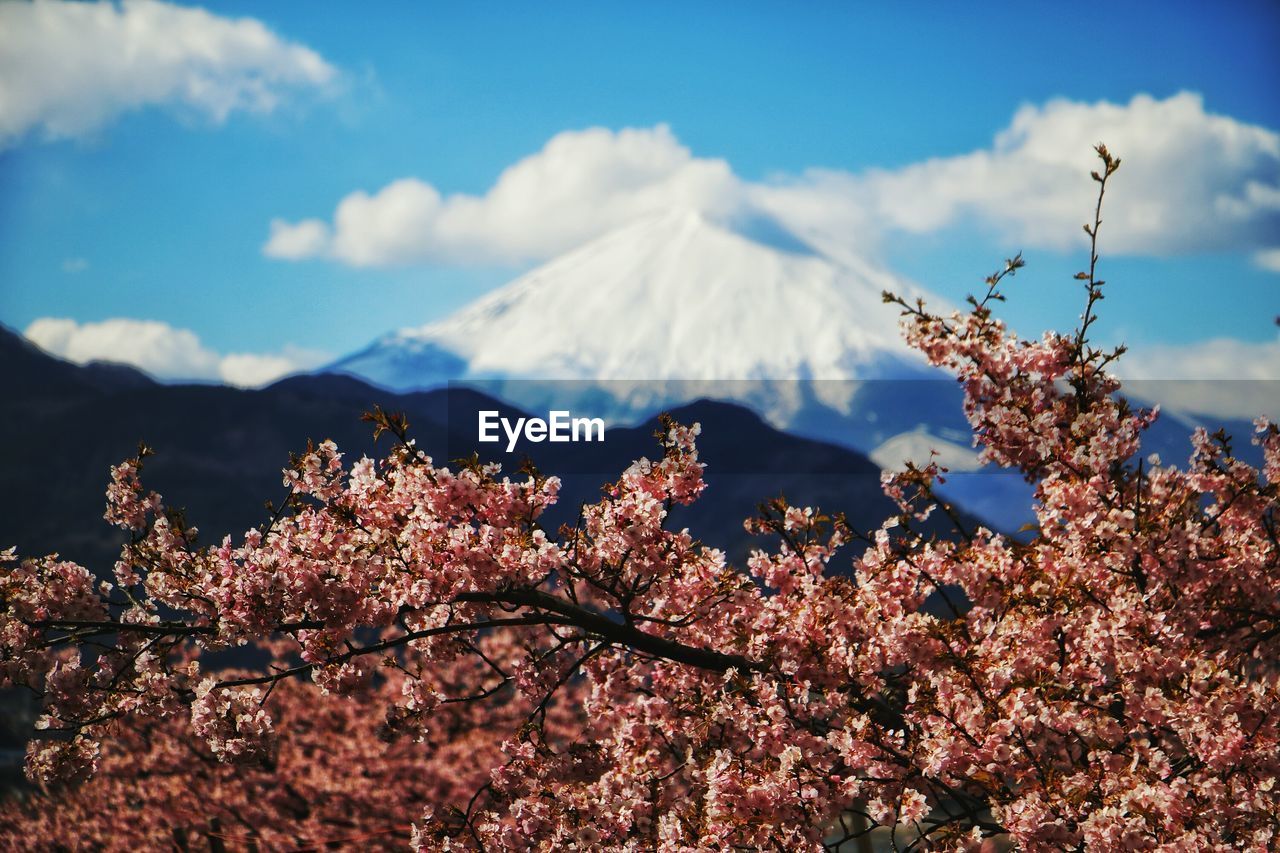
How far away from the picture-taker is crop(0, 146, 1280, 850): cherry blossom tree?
13.6 feet

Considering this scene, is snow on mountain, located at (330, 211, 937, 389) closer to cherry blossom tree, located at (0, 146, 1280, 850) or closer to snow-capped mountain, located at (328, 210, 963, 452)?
snow-capped mountain, located at (328, 210, 963, 452)

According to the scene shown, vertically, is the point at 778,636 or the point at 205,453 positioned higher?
the point at 778,636

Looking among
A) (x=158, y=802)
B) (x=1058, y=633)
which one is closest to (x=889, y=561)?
(x=1058, y=633)

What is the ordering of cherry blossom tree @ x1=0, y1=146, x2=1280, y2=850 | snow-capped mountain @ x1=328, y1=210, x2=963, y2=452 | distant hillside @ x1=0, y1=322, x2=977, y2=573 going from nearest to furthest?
1. cherry blossom tree @ x1=0, y1=146, x2=1280, y2=850
2. distant hillside @ x1=0, y1=322, x2=977, y2=573
3. snow-capped mountain @ x1=328, y1=210, x2=963, y2=452

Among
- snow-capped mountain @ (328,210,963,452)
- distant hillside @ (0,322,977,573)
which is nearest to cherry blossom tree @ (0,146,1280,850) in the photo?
distant hillside @ (0,322,977,573)

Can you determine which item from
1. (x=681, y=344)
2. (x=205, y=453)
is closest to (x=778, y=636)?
(x=205, y=453)

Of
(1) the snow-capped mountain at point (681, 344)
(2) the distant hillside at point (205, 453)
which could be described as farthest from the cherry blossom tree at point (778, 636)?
(1) the snow-capped mountain at point (681, 344)

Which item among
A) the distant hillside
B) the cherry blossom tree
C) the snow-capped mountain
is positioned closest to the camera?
the cherry blossom tree

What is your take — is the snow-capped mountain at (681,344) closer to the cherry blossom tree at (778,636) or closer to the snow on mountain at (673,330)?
the snow on mountain at (673,330)

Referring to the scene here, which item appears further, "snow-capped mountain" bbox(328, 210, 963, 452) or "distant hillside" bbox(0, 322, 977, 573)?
"snow-capped mountain" bbox(328, 210, 963, 452)

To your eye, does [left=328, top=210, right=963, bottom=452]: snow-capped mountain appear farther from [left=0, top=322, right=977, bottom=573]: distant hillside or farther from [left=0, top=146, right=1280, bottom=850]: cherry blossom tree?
[left=0, top=146, right=1280, bottom=850]: cherry blossom tree

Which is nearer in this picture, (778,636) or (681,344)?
(778,636)

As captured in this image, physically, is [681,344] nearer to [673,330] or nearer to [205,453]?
[673,330]

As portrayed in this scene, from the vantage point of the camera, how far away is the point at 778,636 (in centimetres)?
469
